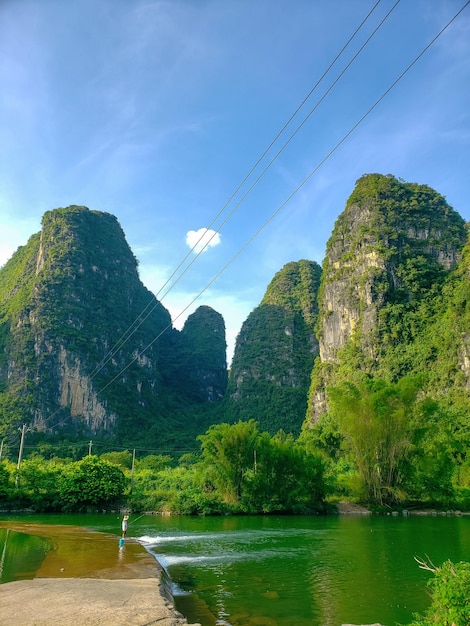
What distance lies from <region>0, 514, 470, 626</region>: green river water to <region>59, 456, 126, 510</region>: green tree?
30.0ft

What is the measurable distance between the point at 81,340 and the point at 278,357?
32065 millimetres

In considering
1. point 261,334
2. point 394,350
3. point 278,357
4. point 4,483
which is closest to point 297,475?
point 4,483

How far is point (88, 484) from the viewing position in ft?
94.7

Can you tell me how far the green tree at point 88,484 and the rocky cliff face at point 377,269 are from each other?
32.5 m

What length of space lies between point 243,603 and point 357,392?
2389 cm

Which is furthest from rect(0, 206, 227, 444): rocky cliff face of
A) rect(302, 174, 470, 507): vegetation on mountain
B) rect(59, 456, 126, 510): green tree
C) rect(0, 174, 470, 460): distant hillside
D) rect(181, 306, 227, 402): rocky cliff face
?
rect(59, 456, 126, 510): green tree

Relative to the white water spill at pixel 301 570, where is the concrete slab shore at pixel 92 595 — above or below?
above

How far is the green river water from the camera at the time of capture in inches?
303

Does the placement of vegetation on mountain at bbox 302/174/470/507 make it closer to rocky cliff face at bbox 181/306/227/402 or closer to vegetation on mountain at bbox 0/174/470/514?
vegetation on mountain at bbox 0/174/470/514

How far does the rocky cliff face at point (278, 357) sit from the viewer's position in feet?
249

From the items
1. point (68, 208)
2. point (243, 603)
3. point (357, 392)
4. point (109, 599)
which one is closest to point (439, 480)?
point (357, 392)

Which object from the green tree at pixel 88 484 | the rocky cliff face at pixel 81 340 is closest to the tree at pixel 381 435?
the green tree at pixel 88 484

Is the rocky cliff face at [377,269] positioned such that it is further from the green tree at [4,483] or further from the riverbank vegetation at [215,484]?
the green tree at [4,483]

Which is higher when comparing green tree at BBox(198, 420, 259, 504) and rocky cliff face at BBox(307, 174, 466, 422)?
rocky cliff face at BBox(307, 174, 466, 422)
